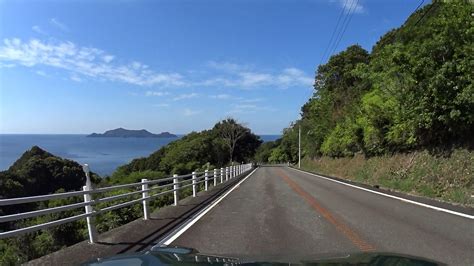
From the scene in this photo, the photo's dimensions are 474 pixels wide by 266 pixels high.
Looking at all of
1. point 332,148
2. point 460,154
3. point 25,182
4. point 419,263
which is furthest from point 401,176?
point 25,182

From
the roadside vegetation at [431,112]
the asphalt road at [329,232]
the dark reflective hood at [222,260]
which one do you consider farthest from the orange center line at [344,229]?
the roadside vegetation at [431,112]

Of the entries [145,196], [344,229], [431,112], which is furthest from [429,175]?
[145,196]

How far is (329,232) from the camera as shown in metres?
Result: 10.2

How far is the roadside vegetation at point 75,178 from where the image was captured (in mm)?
17444

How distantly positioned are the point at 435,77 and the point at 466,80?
3.78 ft

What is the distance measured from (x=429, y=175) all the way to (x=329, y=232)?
42.7 feet

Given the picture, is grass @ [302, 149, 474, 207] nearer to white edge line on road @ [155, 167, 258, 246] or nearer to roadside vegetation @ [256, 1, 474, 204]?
roadside vegetation @ [256, 1, 474, 204]

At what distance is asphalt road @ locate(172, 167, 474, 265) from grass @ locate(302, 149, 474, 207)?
3438 mm

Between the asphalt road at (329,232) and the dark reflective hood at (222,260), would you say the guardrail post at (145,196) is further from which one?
the dark reflective hood at (222,260)

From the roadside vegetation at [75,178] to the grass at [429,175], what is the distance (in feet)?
38.0

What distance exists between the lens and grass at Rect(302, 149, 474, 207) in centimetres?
1775

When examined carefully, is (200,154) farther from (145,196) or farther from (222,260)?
(222,260)

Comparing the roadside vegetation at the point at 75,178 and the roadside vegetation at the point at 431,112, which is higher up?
the roadside vegetation at the point at 431,112

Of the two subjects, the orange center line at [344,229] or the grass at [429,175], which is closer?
the orange center line at [344,229]
